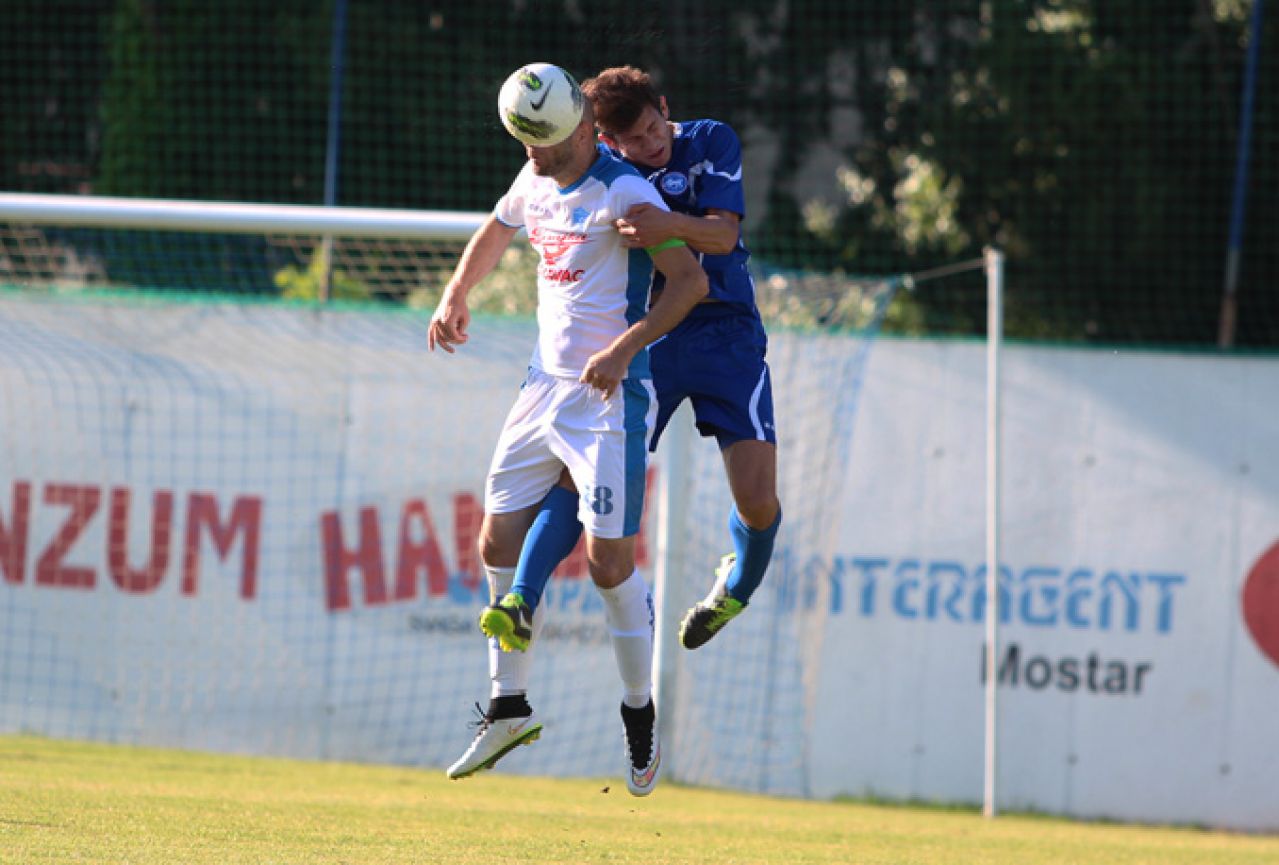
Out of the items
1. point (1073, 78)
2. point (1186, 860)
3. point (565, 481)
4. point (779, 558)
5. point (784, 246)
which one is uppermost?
point (1073, 78)

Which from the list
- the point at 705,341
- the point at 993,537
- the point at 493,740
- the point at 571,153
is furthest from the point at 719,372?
the point at 993,537

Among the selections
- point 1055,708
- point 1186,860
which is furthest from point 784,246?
point 1186,860

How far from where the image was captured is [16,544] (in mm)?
Answer: 11539

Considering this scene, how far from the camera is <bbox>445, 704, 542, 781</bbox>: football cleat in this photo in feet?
22.0

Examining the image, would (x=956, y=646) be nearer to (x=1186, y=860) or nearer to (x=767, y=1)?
(x=1186, y=860)

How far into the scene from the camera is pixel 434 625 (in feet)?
38.2

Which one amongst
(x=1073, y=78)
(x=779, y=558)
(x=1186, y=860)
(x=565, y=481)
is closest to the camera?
(x=565, y=481)

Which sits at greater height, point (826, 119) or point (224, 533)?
point (826, 119)

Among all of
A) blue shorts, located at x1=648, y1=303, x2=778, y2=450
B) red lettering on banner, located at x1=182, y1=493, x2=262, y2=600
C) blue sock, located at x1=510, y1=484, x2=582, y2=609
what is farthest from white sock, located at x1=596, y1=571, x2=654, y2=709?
red lettering on banner, located at x1=182, y1=493, x2=262, y2=600

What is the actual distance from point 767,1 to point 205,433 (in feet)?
23.6

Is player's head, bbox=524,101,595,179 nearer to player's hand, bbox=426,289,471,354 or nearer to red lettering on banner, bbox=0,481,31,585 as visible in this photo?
player's hand, bbox=426,289,471,354

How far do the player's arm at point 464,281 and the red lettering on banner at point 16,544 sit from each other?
570 centimetres

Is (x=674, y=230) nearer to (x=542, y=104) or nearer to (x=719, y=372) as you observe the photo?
(x=542, y=104)

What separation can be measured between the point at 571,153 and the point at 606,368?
2.65 ft
